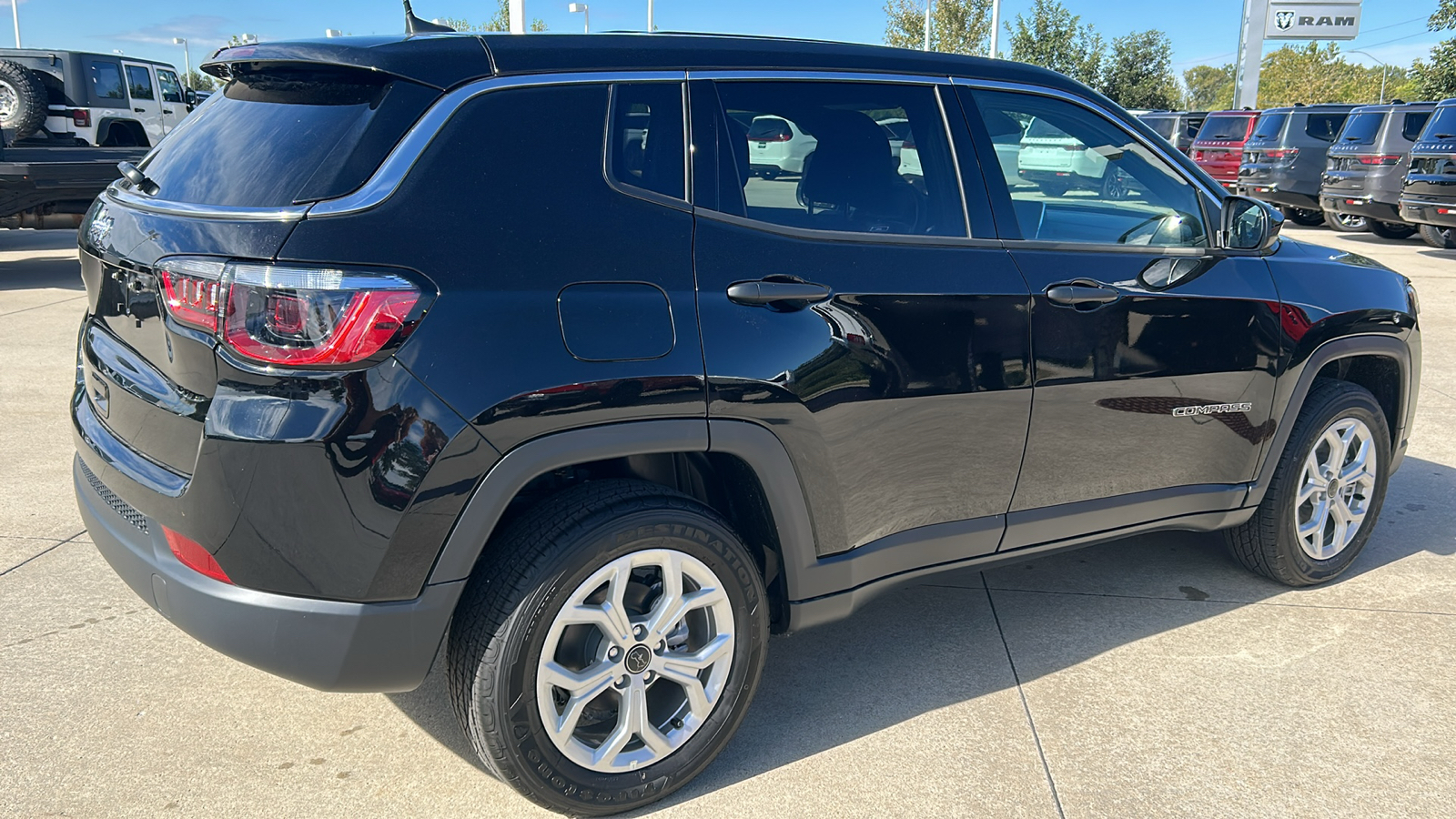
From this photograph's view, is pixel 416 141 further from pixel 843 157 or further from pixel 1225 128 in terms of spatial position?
pixel 1225 128

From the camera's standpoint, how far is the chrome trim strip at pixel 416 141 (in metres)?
2.27

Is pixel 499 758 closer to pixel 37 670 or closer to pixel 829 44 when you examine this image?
pixel 37 670

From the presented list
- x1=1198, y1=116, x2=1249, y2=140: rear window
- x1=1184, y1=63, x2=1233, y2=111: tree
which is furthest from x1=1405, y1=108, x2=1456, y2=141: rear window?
x1=1184, y1=63, x2=1233, y2=111: tree

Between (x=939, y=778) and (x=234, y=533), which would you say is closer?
(x=234, y=533)

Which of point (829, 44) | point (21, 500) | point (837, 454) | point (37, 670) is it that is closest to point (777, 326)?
point (837, 454)

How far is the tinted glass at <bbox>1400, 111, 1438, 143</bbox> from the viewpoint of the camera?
15.2 metres

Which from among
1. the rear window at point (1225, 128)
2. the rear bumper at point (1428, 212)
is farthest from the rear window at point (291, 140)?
the rear window at point (1225, 128)

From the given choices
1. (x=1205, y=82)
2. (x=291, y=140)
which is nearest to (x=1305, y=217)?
(x=291, y=140)

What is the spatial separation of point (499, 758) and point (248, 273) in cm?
117

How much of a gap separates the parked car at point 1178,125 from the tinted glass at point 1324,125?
6.08m

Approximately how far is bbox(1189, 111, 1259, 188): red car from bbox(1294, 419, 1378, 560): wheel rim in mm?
18369

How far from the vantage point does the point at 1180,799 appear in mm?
2805

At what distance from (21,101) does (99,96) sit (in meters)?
3.87

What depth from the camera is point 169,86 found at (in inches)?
730
